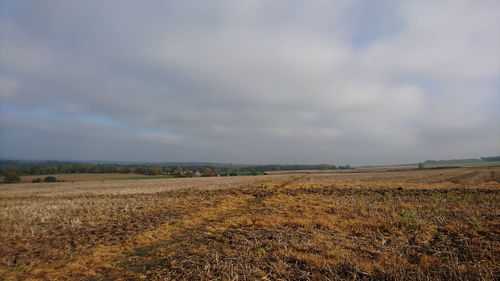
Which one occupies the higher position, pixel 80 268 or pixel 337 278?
pixel 337 278

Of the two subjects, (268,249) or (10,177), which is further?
(10,177)

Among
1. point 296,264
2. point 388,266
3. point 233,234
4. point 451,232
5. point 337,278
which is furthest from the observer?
point 233,234

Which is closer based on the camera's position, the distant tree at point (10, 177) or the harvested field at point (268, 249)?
the harvested field at point (268, 249)

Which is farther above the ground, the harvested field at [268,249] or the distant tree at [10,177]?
the harvested field at [268,249]

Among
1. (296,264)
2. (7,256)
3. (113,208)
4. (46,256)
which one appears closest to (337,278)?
(296,264)

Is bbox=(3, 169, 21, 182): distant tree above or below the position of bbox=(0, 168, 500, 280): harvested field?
below

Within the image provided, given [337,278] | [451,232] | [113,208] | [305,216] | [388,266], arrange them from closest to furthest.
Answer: [337,278] → [388,266] → [451,232] → [305,216] → [113,208]

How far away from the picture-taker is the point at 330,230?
27.2ft

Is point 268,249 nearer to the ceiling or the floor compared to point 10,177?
nearer to the ceiling

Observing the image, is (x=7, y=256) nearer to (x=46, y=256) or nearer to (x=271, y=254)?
(x=46, y=256)

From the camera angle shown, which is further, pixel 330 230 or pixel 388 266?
pixel 330 230

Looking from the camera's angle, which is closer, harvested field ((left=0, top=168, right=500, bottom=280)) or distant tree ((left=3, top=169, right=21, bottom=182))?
harvested field ((left=0, top=168, right=500, bottom=280))

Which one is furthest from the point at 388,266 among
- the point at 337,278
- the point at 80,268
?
the point at 80,268

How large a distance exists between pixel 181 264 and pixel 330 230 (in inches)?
225
